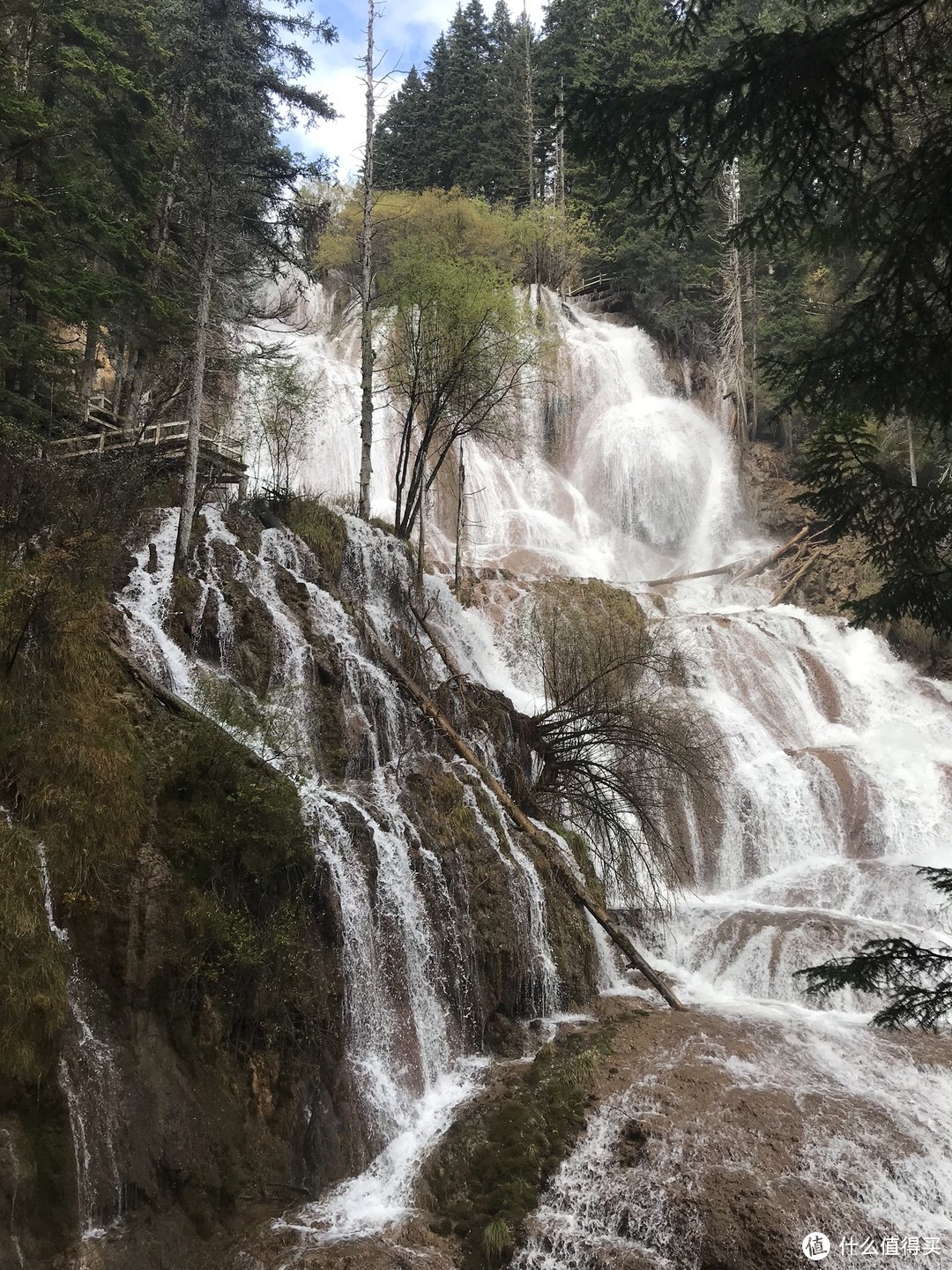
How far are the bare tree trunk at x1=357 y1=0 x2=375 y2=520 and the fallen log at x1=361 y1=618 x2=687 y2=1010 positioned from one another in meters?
5.84

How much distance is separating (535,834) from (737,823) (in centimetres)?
533

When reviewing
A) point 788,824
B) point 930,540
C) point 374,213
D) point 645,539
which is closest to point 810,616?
point 645,539

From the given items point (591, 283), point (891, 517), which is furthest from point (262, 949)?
point (591, 283)

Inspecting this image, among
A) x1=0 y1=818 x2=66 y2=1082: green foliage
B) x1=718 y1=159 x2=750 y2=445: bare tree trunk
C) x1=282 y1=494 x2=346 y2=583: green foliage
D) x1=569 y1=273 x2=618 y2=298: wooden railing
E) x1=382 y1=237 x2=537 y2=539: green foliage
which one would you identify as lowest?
x1=0 y1=818 x2=66 y2=1082: green foliage

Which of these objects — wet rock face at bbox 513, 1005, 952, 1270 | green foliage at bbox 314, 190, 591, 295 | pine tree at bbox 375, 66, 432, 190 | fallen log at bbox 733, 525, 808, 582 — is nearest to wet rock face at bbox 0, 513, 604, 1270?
wet rock face at bbox 513, 1005, 952, 1270

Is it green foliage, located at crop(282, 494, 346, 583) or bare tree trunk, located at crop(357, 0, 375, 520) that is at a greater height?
bare tree trunk, located at crop(357, 0, 375, 520)

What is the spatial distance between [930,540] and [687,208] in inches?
106

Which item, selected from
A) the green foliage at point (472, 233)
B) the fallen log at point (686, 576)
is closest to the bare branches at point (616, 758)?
the fallen log at point (686, 576)

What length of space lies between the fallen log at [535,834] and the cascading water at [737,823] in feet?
1.60

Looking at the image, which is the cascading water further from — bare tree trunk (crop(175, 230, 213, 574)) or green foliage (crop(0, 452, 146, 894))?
green foliage (crop(0, 452, 146, 894))

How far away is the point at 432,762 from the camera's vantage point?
33.4 ft

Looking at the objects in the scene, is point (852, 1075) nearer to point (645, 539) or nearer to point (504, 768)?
point (504, 768)

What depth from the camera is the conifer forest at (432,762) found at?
4.74 m

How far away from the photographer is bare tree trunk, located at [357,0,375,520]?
16.3m
